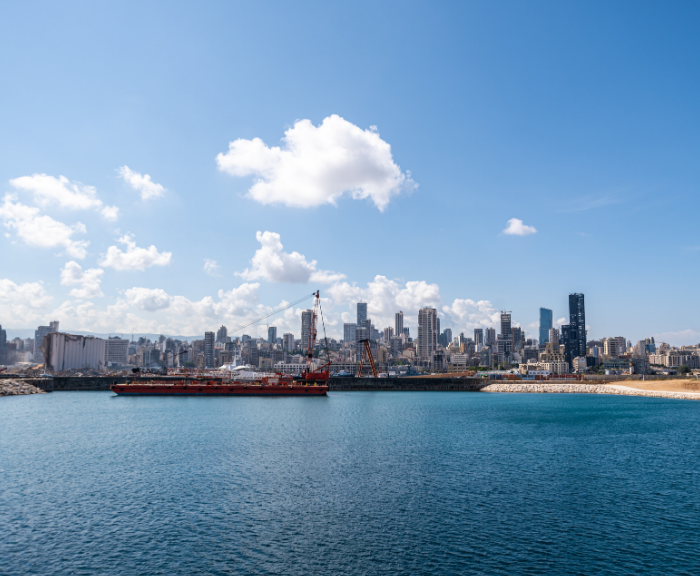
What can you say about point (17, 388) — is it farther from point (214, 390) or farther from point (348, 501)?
point (348, 501)

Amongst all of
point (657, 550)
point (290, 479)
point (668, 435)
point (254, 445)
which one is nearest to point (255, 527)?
point (290, 479)

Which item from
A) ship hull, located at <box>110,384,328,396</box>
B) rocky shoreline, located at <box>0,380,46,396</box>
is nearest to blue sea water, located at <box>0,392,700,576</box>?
ship hull, located at <box>110,384,328,396</box>

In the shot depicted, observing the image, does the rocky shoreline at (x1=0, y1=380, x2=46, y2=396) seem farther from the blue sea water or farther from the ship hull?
the blue sea water

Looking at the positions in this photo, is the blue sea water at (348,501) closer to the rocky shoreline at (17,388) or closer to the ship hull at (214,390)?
the ship hull at (214,390)

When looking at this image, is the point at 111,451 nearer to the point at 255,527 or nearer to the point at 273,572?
the point at 255,527

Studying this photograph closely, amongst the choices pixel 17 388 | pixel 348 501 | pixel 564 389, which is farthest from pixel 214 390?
pixel 564 389

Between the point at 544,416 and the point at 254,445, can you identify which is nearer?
the point at 254,445
